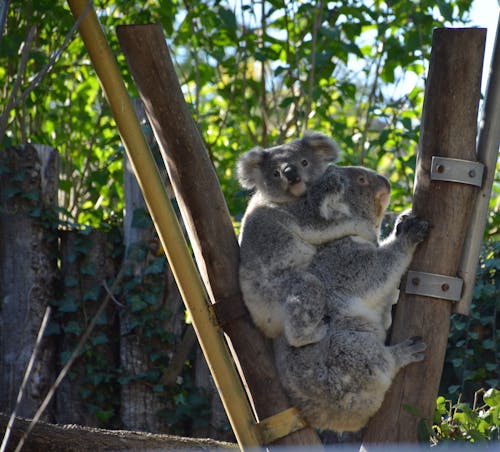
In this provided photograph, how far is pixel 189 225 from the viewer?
3.36 meters

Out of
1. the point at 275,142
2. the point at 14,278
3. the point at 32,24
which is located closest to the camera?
the point at 14,278

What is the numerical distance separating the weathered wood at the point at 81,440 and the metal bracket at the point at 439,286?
1.26m

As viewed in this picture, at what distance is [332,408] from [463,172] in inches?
44.0

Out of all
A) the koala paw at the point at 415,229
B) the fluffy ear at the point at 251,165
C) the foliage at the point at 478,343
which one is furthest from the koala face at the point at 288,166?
the foliage at the point at 478,343

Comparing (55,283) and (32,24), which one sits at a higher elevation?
(32,24)

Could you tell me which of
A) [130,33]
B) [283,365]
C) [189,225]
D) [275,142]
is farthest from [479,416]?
[275,142]

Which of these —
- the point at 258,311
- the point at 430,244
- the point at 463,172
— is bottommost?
the point at 258,311

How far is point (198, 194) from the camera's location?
3.30 meters

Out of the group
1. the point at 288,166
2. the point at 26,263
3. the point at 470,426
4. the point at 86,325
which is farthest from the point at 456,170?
the point at 26,263

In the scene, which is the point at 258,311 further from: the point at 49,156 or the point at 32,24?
the point at 32,24

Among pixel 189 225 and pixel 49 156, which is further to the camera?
pixel 49 156

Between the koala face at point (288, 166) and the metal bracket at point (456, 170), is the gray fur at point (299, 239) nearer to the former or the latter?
the koala face at point (288, 166)

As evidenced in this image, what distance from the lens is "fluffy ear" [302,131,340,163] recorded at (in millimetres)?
4047

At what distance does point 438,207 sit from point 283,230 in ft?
2.52
